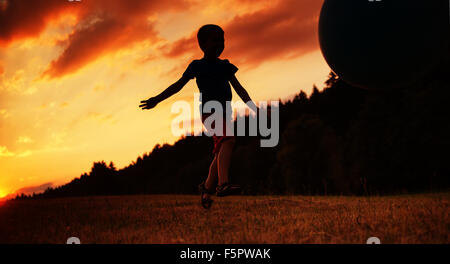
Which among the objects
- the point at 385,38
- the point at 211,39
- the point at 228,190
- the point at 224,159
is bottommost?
the point at 228,190

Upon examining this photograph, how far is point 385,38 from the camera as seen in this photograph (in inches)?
239

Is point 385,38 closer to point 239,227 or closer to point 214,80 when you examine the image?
point 214,80

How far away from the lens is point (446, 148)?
2744cm

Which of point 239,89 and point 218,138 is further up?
point 239,89

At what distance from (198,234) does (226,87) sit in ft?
6.80

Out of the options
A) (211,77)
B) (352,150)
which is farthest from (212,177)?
(352,150)

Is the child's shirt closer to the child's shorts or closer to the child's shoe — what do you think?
the child's shorts

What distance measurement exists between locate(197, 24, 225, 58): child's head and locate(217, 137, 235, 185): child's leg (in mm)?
1293

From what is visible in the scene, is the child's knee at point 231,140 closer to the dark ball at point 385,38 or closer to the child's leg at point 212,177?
the child's leg at point 212,177

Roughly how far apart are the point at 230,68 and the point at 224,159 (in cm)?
132

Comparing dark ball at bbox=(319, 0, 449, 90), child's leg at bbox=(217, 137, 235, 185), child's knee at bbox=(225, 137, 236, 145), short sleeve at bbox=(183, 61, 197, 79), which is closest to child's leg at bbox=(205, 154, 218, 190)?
child's leg at bbox=(217, 137, 235, 185)
